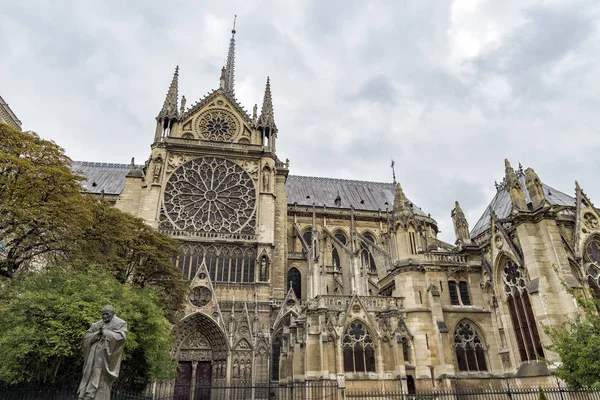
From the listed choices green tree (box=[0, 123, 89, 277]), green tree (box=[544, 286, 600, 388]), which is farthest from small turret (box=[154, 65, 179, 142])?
green tree (box=[544, 286, 600, 388])

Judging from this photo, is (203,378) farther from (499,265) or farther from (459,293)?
Result: (499,265)

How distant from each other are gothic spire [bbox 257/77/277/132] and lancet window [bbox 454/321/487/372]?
2236cm

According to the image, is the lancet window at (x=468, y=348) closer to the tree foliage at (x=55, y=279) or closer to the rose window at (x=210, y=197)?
the tree foliage at (x=55, y=279)

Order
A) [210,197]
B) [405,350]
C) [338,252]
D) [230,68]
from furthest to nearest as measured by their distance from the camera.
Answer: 1. [230,68]
2. [338,252]
3. [210,197]
4. [405,350]

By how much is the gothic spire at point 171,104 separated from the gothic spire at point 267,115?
7302mm

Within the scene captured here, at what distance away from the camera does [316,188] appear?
47.1 meters

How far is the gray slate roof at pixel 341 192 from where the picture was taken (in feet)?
145

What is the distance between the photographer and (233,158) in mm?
33469

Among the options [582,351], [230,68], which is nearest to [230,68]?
[230,68]

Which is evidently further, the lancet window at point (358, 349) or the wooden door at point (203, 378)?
the wooden door at point (203, 378)

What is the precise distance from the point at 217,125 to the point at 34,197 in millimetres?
21908

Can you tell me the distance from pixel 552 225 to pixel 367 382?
1116 centimetres

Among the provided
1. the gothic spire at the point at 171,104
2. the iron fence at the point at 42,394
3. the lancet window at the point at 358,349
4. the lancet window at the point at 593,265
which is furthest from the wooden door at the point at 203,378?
the lancet window at the point at 593,265

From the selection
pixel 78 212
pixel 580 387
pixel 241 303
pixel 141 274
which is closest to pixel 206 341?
pixel 241 303
